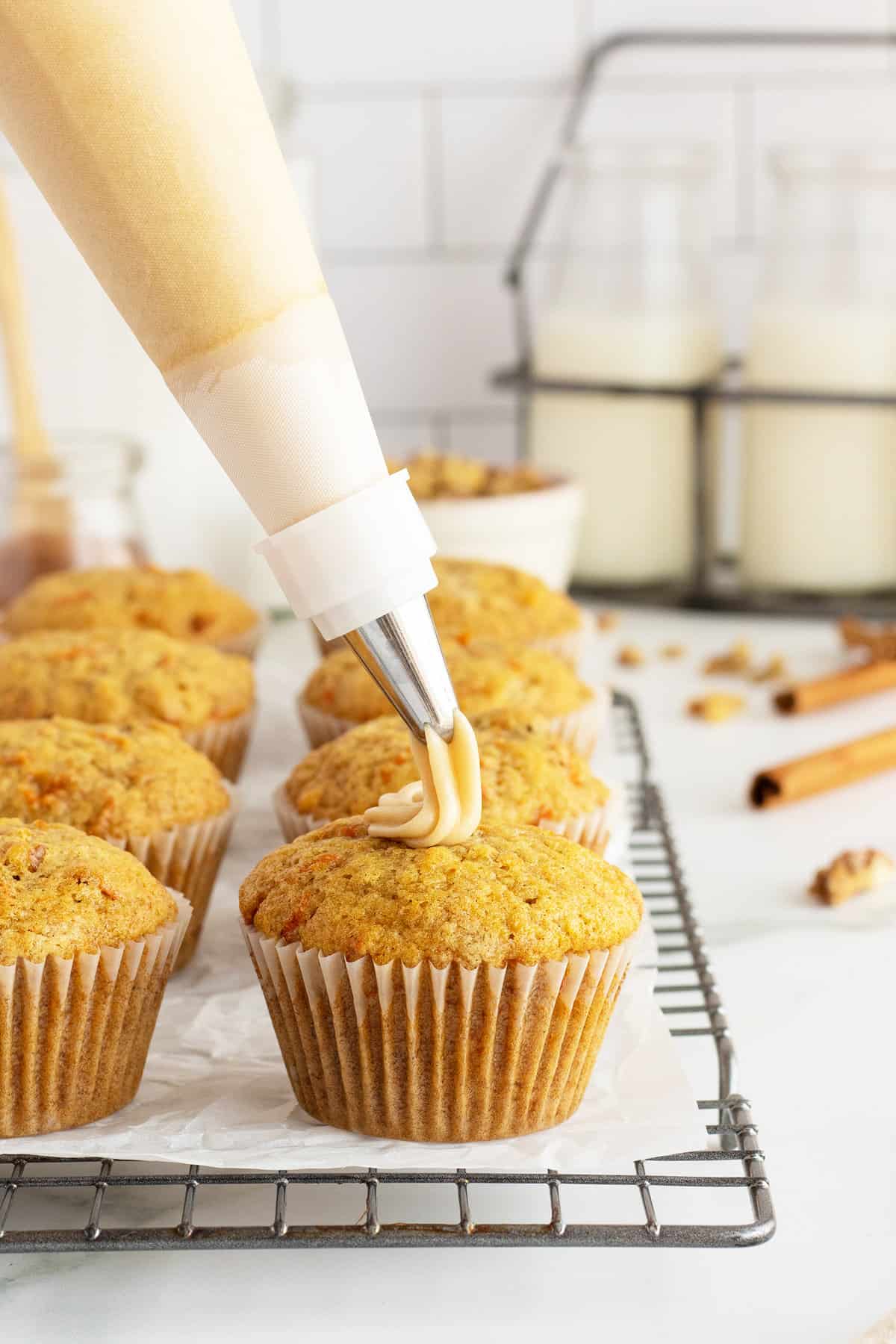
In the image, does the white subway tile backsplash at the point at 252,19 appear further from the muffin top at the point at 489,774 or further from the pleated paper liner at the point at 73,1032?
the pleated paper liner at the point at 73,1032

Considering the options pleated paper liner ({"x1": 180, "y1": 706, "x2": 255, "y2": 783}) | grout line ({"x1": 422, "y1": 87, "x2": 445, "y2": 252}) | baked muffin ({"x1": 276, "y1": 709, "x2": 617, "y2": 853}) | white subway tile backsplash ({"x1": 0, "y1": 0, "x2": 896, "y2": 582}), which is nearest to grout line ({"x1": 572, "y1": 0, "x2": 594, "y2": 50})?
white subway tile backsplash ({"x1": 0, "y1": 0, "x2": 896, "y2": 582})

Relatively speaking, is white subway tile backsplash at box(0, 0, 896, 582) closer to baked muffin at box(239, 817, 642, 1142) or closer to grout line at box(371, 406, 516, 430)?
grout line at box(371, 406, 516, 430)

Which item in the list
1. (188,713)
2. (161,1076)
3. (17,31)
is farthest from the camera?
(188,713)

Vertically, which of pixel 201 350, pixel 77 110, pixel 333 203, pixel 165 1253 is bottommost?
pixel 165 1253

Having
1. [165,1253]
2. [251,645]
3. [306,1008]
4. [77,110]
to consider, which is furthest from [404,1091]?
[251,645]

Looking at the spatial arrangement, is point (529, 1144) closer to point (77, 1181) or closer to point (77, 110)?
point (77, 1181)

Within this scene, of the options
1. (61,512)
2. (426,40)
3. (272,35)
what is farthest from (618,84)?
(61,512)

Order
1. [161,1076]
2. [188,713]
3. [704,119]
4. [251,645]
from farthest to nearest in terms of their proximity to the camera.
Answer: [704,119] → [251,645] → [188,713] → [161,1076]
